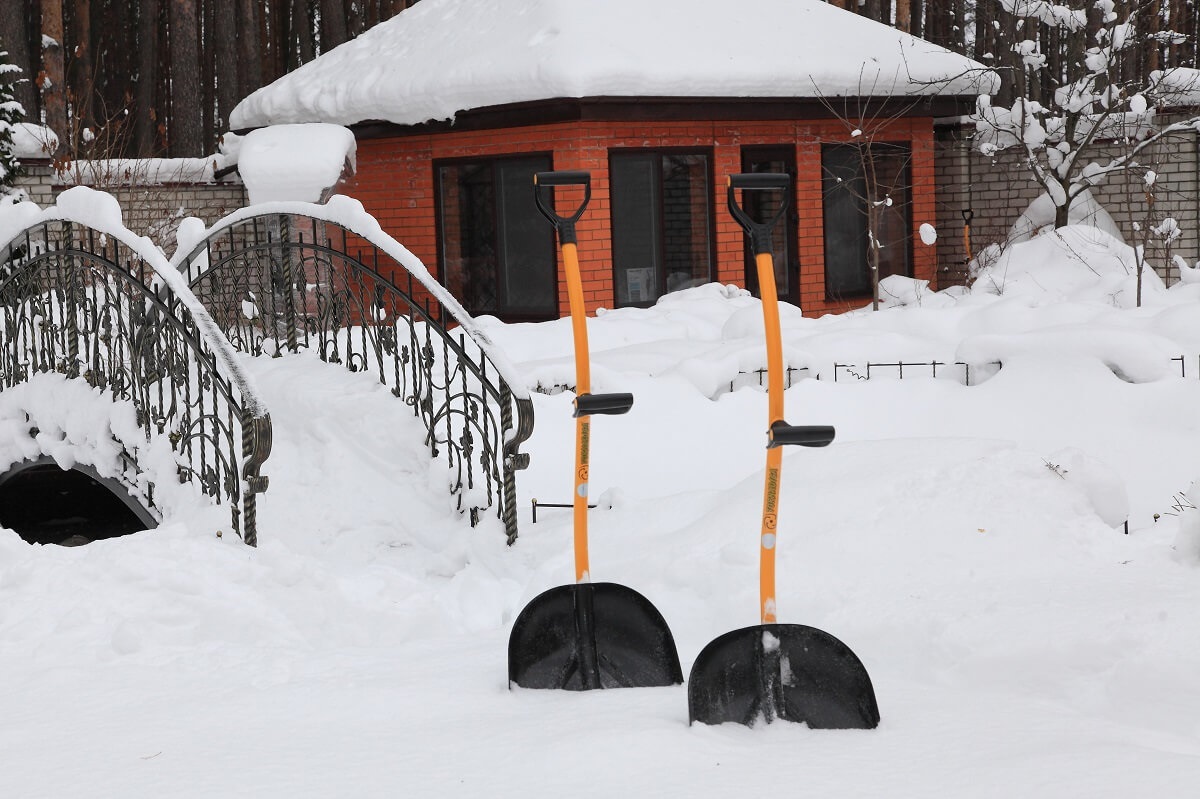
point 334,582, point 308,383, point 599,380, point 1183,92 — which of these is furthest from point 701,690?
point 1183,92

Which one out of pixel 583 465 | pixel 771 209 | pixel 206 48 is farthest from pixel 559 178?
pixel 206 48

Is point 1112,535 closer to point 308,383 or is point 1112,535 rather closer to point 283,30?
point 308,383

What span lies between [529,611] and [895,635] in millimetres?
1245

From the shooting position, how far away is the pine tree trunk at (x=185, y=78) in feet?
69.7

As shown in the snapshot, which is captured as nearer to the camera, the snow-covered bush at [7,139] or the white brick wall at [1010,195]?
the snow-covered bush at [7,139]

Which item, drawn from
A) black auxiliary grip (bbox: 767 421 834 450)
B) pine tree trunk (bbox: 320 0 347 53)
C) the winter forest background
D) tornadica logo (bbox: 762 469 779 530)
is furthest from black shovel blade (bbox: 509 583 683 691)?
pine tree trunk (bbox: 320 0 347 53)

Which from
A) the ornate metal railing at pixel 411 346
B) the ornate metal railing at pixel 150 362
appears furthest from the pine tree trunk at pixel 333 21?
the ornate metal railing at pixel 150 362

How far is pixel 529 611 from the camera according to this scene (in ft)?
13.0

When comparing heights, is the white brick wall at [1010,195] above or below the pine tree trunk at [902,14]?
below

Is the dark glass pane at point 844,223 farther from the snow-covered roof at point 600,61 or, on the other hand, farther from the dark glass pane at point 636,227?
the dark glass pane at point 636,227

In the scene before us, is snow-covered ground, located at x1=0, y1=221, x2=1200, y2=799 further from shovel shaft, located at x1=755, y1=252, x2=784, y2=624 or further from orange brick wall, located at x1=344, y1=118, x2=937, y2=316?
orange brick wall, located at x1=344, y1=118, x2=937, y2=316

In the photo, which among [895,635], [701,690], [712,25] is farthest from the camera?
[712,25]

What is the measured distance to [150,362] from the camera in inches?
261

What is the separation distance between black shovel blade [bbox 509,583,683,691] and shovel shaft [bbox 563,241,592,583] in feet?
0.39
